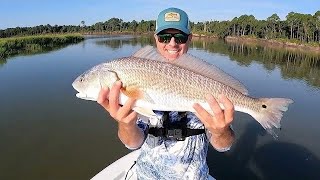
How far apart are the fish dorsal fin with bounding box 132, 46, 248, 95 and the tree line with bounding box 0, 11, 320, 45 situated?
57.9m

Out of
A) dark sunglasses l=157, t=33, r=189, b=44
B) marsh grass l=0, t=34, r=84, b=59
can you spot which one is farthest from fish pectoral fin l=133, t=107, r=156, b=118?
marsh grass l=0, t=34, r=84, b=59

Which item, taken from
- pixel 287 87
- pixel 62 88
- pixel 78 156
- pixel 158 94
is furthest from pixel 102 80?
pixel 287 87

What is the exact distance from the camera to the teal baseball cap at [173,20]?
2902 millimetres

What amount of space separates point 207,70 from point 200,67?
55 millimetres

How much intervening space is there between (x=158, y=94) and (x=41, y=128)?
33.3ft

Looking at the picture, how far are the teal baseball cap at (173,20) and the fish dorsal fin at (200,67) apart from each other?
491 millimetres

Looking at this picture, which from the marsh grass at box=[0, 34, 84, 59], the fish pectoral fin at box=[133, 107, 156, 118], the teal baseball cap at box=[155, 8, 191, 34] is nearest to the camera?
the fish pectoral fin at box=[133, 107, 156, 118]

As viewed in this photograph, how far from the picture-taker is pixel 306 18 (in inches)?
2729

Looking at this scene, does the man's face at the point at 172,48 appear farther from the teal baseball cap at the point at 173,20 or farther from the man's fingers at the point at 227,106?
the man's fingers at the point at 227,106

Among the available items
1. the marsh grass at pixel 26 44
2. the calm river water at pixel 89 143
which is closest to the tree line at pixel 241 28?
the marsh grass at pixel 26 44

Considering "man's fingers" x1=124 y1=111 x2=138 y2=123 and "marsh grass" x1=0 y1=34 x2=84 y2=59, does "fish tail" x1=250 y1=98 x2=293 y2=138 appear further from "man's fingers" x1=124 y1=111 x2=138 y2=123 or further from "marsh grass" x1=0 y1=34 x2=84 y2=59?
"marsh grass" x1=0 y1=34 x2=84 y2=59

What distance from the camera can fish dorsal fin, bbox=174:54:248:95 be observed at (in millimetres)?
2443

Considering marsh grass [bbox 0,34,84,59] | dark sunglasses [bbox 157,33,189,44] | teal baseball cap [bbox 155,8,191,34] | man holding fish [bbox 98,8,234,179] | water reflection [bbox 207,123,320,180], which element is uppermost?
teal baseball cap [bbox 155,8,191,34]

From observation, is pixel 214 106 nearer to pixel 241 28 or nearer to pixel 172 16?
pixel 172 16
